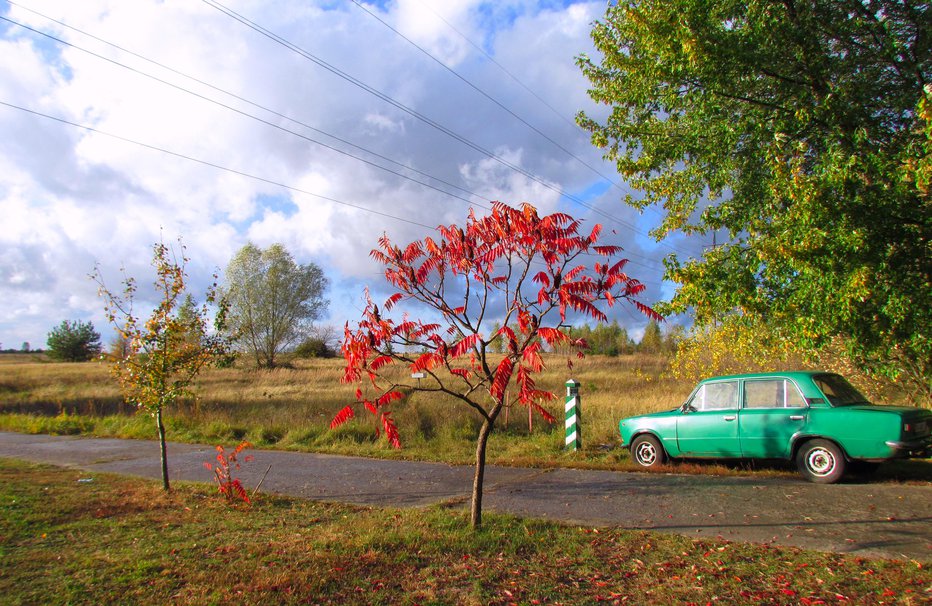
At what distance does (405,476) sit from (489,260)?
19.6 ft

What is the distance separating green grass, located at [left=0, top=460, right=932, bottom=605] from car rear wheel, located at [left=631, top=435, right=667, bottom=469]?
442cm

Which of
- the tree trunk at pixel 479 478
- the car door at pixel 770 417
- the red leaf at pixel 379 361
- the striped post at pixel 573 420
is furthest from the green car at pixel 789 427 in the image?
the red leaf at pixel 379 361

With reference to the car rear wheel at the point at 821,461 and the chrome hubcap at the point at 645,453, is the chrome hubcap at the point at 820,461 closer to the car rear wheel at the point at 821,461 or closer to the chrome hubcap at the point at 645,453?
the car rear wheel at the point at 821,461

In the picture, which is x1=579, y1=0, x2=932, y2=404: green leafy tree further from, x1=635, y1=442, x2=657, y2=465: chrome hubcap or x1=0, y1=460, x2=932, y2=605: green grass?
x1=0, y1=460, x2=932, y2=605: green grass

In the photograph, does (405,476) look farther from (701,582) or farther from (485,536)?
(701,582)

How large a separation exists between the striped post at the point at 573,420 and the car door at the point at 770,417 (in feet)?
12.0

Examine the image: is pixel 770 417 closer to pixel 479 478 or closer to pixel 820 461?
pixel 820 461

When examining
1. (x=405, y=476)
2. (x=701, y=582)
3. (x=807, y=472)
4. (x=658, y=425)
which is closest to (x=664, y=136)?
(x=658, y=425)

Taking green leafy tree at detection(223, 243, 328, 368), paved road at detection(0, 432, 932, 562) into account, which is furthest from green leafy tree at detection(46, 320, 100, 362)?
paved road at detection(0, 432, 932, 562)

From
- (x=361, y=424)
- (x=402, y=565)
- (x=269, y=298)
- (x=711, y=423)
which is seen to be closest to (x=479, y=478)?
(x=402, y=565)

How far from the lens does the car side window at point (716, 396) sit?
941 cm

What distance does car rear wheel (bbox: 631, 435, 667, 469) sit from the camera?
10.3 meters

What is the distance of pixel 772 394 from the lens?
8930mm

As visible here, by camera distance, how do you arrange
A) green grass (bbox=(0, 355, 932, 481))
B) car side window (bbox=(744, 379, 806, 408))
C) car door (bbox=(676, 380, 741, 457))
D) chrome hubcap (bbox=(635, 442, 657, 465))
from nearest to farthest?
car side window (bbox=(744, 379, 806, 408)) → car door (bbox=(676, 380, 741, 457)) → chrome hubcap (bbox=(635, 442, 657, 465)) → green grass (bbox=(0, 355, 932, 481))
